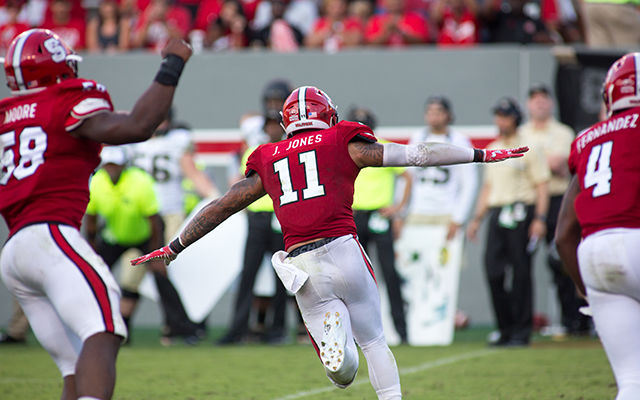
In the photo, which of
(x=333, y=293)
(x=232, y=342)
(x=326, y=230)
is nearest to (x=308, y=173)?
(x=326, y=230)

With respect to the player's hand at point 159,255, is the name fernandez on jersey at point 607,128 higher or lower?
higher

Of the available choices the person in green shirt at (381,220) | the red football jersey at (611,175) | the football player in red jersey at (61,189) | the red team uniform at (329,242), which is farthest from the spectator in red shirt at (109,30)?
the red football jersey at (611,175)

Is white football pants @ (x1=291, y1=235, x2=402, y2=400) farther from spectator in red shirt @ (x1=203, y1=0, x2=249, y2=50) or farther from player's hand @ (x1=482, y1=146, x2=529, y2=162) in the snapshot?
spectator in red shirt @ (x1=203, y1=0, x2=249, y2=50)

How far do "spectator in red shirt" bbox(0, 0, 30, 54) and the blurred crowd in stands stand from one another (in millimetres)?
15

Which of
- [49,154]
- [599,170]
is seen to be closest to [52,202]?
[49,154]

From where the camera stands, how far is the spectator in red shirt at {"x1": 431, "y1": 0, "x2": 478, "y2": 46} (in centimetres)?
1209

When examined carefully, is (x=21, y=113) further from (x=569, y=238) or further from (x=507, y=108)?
(x=507, y=108)

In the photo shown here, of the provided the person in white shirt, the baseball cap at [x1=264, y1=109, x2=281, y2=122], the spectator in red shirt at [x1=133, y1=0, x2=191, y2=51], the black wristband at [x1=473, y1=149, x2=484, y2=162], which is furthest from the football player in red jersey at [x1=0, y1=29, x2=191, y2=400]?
the spectator in red shirt at [x1=133, y1=0, x2=191, y2=51]

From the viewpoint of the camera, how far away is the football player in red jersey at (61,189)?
13.5 feet

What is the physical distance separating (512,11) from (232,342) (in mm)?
5473

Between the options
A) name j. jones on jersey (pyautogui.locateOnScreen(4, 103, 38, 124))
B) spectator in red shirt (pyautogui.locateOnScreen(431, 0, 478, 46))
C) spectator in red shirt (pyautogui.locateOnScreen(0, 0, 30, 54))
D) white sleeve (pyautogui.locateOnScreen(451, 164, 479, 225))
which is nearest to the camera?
name j. jones on jersey (pyautogui.locateOnScreen(4, 103, 38, 124))

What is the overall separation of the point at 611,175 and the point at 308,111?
162 centimetres

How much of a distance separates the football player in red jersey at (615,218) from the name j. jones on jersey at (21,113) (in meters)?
2.57

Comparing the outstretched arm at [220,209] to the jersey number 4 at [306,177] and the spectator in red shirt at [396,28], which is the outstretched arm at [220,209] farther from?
the spectator in red shirt at [396,28]
